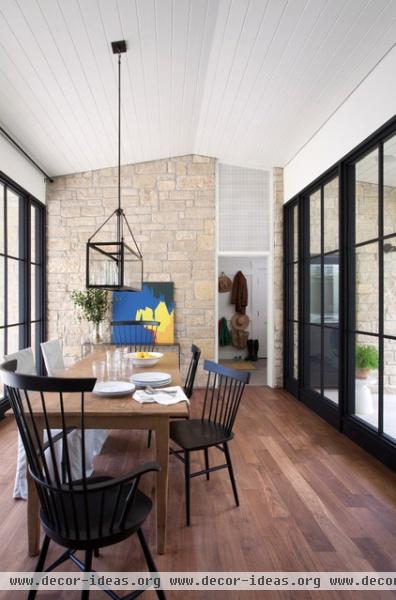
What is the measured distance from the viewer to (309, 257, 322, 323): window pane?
405cm

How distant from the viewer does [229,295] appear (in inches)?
296

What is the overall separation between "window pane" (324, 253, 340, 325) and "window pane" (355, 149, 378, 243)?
0.46 meters

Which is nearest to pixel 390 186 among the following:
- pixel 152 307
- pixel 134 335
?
pixel 152 307

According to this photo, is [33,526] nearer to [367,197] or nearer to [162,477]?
[162,477]

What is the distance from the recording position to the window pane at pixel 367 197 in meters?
2.94

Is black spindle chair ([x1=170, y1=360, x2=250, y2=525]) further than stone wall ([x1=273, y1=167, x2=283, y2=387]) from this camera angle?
No

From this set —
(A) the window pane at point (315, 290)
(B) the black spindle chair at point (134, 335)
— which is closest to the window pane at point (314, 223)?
(A) the window pane at point (315, 290)

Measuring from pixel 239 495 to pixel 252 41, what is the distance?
3.23m

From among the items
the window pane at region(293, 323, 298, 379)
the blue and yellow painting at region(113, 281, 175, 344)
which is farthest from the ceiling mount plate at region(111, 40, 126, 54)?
the window pane at region(293, 323, 298, 379)

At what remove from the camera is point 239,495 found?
232 centimetres

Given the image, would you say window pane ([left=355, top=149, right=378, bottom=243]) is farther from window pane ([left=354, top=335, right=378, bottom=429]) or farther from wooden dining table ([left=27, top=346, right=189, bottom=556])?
wooden dining table ([left=27, top=346, right=189, bottom=556])

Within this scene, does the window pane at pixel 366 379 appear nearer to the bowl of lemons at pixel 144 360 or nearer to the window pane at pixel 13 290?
the bowl of lemons at pixel 144 360

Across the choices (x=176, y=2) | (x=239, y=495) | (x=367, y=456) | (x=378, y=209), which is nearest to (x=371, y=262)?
(x=378, y=209)

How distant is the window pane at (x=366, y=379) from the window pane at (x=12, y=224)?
12.2 ft
